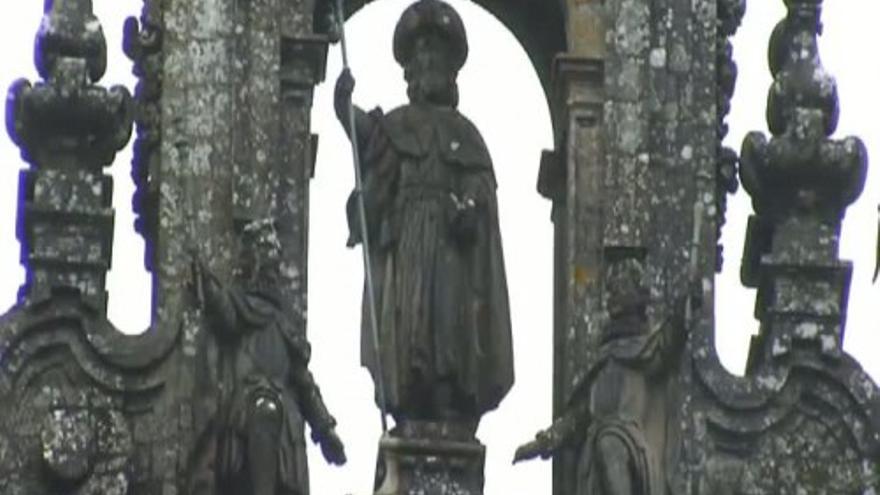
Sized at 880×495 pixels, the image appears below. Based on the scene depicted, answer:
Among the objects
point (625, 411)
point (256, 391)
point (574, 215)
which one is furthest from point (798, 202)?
point (256, 391)

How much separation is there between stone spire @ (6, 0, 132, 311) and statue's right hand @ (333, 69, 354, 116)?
1.25 m

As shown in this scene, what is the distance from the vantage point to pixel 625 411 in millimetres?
54625

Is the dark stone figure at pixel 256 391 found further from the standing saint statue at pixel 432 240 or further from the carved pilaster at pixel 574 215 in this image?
the carved pilaster at pixel 574 215

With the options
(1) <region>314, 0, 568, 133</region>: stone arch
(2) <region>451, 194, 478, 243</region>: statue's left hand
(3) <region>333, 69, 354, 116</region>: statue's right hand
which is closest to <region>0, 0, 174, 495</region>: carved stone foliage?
(3) <region>333, 69, 354, 116</region>: statue's right hand

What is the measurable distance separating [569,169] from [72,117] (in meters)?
3.00

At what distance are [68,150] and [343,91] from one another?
5.57ft

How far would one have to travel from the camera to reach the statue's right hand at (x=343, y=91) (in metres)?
55.4

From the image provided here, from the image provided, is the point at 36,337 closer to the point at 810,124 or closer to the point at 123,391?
the point at 123,391

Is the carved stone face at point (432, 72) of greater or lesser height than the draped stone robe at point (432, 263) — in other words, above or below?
above

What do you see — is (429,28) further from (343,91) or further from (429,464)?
(429,464)

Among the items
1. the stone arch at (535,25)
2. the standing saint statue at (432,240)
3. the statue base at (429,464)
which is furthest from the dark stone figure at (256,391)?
the stone arch at (535,25)

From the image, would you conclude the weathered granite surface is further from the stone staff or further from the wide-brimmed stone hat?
the wide-brimmed stone hat

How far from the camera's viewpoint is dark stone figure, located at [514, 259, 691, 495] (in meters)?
54.4

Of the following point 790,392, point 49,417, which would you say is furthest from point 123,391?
point 790,392
